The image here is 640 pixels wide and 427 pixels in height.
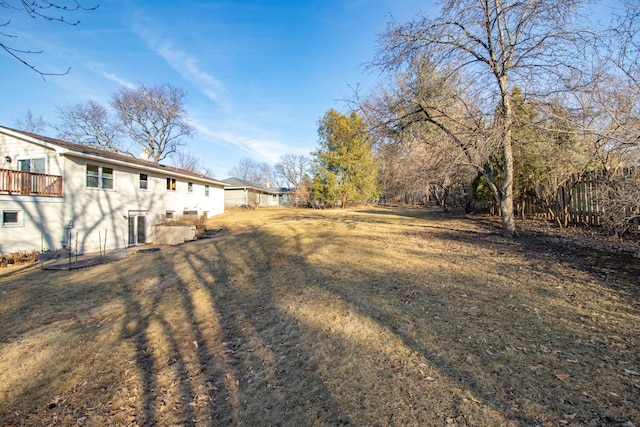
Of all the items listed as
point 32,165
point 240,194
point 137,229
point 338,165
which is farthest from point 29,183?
point 338,165

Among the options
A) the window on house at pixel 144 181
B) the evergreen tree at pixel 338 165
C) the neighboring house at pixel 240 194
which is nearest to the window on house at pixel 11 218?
the window on house at pixel 144 181

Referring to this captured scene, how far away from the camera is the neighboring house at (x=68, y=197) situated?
12.2 m

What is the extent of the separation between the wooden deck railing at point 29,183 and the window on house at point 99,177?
138cm

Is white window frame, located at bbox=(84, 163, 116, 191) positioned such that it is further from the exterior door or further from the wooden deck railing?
the exterior door

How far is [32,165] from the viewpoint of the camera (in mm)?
13938

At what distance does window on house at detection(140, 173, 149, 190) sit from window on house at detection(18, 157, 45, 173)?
14.9 feet

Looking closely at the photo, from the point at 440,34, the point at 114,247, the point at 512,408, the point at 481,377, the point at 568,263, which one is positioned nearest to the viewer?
the point at 512,408

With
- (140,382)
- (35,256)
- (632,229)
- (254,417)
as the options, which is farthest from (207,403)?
(35,256)

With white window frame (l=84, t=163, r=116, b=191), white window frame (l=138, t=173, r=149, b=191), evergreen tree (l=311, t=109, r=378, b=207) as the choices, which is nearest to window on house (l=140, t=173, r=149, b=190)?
white window frame (l=138, t=173, r=149, b=191)

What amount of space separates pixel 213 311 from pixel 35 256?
11589mm

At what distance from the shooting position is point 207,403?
300 cm

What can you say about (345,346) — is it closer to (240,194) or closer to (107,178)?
(107,178)

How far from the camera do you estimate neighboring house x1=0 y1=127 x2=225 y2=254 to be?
12180 mm

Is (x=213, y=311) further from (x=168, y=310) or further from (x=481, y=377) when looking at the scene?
(x=481, y=377)
